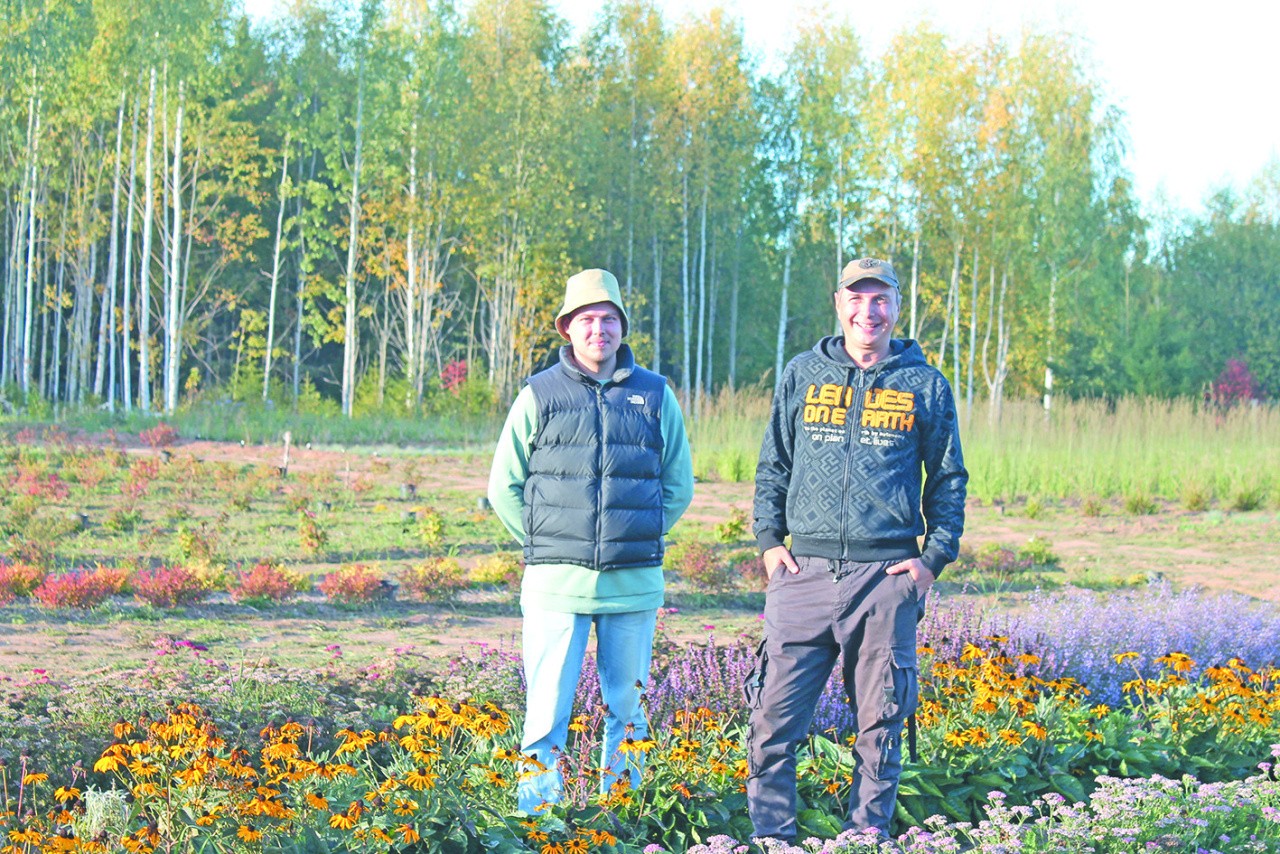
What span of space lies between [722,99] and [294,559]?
23.9 meters

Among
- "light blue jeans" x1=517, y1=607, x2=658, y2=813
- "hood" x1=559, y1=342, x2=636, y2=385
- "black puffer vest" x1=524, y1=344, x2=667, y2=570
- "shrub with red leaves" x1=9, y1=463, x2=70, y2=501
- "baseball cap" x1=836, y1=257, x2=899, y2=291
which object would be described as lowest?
"shrub with red leaves" x1=9, y1=463, x2=70, y2=501

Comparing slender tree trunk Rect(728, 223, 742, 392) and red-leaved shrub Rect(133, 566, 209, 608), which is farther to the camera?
slender tree trunk Rect(728, 223, 742, 392)

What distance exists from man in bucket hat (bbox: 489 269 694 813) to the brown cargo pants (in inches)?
16.3

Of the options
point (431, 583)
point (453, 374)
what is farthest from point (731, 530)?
point (453, 374)

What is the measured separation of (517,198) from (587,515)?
23.3m

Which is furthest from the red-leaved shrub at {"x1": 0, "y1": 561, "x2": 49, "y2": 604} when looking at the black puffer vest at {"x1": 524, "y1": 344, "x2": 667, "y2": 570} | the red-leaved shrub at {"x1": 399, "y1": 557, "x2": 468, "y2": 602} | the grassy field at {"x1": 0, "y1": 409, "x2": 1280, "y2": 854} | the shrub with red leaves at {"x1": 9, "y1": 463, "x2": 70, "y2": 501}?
the black puffer vest at {"x1": 524, "y1": 344, "x2": 667, "y2": 570}

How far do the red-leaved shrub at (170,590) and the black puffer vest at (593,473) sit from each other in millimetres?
4195

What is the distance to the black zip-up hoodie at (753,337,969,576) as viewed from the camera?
3.76m

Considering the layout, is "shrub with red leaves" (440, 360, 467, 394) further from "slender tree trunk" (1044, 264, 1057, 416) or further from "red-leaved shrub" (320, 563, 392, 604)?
"red-leaved shrub" (320, 563, 392, 604)

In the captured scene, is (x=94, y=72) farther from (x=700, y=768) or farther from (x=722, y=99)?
(x=700, y=768)

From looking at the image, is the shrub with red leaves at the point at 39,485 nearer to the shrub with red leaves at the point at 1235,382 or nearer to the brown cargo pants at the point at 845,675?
the brown cargo pants at the point at 845,675

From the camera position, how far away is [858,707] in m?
3.80

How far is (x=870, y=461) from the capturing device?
149 inches

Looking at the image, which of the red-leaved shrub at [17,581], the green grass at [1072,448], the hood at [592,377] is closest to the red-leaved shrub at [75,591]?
the red-leaved shrub at [17,581]
